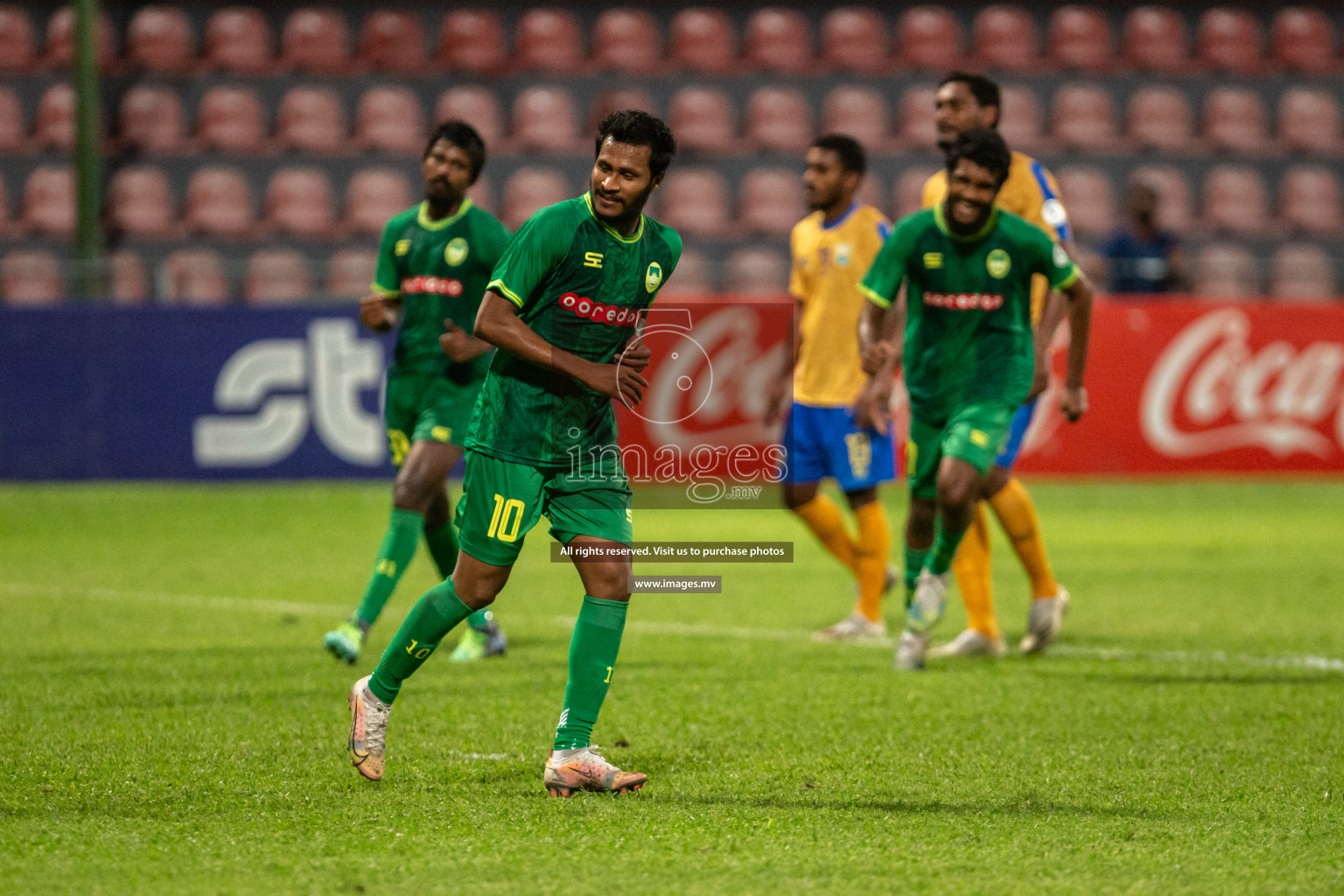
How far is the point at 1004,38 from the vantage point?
20.0 metres

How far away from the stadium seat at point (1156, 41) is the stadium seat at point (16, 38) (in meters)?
13.5

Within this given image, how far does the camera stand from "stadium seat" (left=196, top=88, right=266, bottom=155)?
61.7ft

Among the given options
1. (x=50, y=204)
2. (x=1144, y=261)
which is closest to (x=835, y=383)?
(x=1144, y=261)

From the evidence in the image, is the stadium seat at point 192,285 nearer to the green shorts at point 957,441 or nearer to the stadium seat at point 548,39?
the stadium seat at point 548,39

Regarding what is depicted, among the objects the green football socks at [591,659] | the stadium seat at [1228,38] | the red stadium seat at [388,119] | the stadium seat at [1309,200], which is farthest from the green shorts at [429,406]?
the stadium seat at [1228,38]

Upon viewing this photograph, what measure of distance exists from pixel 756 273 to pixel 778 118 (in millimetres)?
3274

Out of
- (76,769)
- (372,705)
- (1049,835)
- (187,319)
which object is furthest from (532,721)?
(187,319)

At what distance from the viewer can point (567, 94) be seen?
63.5 feet

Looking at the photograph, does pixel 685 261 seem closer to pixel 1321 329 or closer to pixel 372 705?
pixel 1321 329

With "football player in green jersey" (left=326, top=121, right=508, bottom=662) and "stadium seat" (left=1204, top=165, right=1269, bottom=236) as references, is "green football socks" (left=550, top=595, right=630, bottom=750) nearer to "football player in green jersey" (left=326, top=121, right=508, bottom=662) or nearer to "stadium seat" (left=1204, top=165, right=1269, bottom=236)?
"football player in green jersey" (left=326, top=121, right=508, bottom=662)

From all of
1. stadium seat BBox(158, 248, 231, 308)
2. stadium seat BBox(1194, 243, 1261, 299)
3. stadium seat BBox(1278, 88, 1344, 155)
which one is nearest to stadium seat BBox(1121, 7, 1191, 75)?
stadium seat BBox(1278, 88, 1344, 155)

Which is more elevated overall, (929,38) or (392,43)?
(929,38)

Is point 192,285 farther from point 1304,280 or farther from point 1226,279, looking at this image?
point 1304,280

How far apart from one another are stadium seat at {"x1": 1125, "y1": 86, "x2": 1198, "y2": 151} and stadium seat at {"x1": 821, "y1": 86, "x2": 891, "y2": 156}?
9.95ft
